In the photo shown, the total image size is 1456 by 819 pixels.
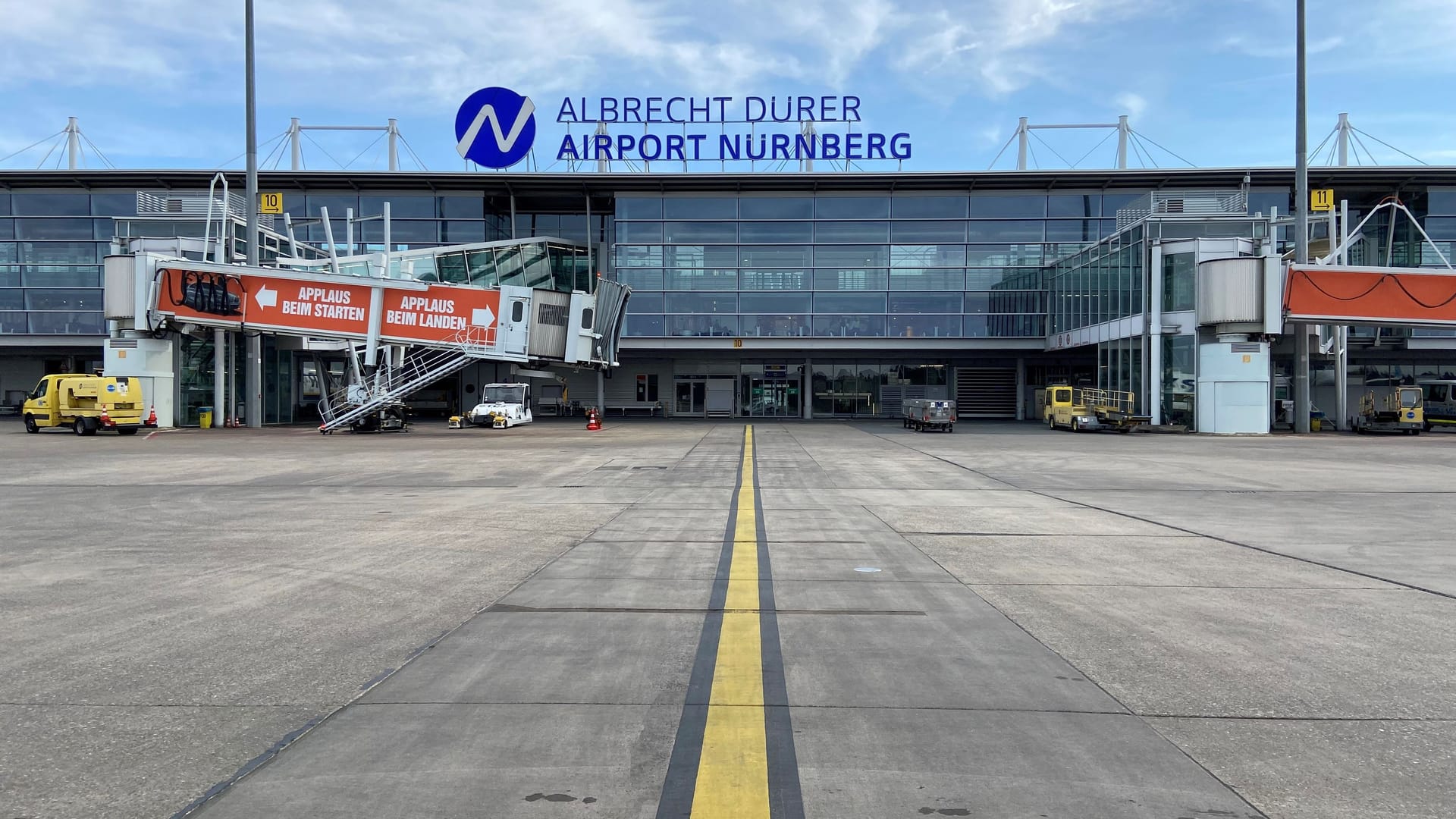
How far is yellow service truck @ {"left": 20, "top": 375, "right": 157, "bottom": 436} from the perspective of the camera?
3319 cm

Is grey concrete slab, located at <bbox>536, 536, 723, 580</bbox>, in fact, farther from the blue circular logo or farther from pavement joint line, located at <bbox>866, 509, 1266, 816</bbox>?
the blue circular logo

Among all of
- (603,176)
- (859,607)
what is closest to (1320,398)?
(603,176)

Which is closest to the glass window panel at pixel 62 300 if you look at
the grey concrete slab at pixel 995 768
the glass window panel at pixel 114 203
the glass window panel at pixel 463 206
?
the glass window panel at pixel 114 203

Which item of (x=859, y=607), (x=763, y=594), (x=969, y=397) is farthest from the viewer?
(x=969, y=397)

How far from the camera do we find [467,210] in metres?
52.0

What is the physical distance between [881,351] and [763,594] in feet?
152

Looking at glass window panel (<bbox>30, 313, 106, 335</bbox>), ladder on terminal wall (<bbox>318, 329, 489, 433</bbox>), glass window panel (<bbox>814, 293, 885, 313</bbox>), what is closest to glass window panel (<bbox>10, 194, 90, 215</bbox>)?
glass window panel (<bbox>30, 313, 106, 335</bbox>)

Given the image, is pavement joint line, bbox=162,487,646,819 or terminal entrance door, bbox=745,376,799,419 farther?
terminal entrance door, bbox=745,376,799,419

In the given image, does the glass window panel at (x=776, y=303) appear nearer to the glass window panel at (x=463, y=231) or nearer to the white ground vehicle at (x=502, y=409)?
the white ground vehicle at (x=502, y=409)

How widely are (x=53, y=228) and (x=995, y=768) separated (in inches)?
2428

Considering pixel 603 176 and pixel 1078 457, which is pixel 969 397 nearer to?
pixel 603 176

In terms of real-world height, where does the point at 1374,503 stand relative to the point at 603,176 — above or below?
below

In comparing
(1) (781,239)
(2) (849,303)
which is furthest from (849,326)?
(1) (781,239)

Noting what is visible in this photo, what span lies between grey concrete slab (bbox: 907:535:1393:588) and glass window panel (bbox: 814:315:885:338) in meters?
41.4
